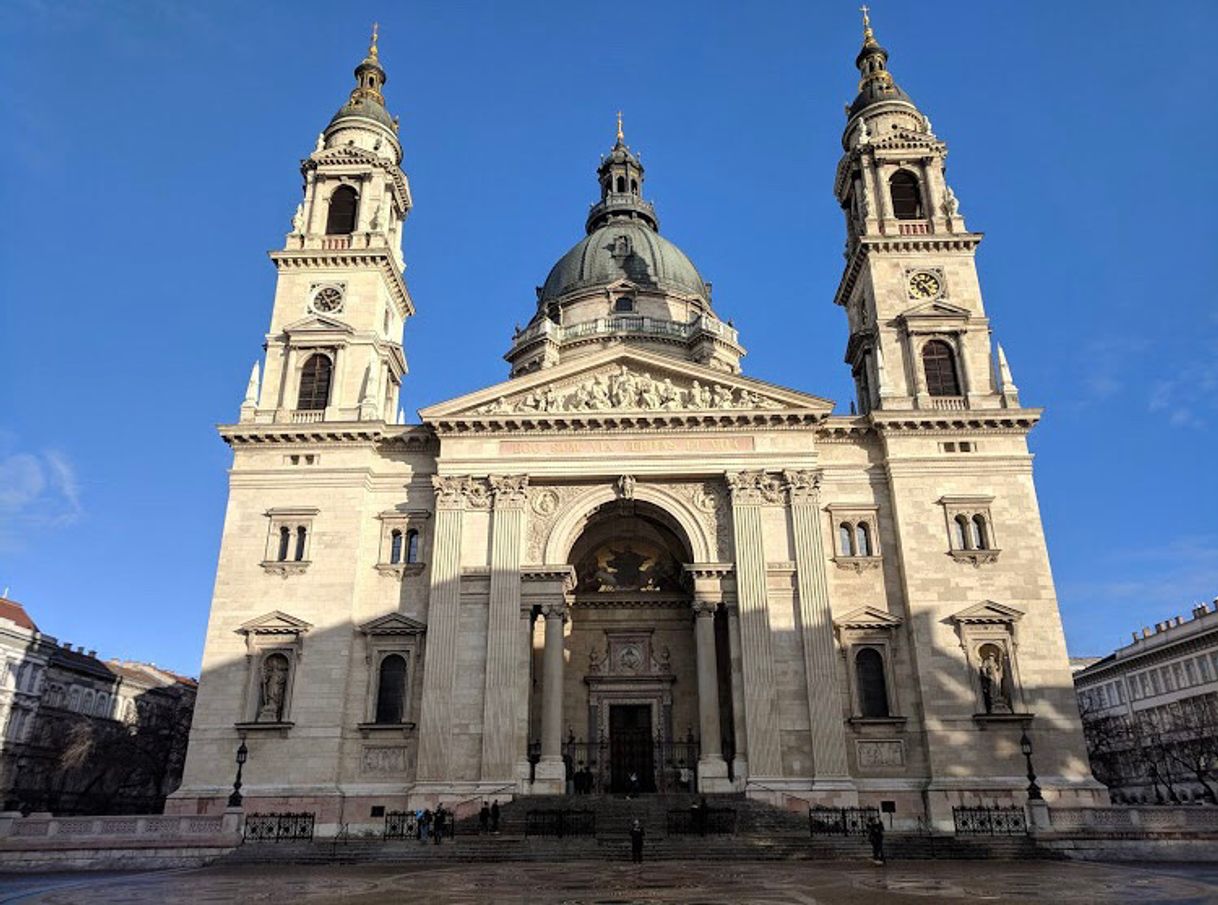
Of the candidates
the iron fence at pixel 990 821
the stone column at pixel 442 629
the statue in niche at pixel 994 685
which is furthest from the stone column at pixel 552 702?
the statue in niche at pixel 994 685

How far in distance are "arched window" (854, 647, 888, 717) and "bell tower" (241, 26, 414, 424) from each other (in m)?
21.1

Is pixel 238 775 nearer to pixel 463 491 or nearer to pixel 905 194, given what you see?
pixel 463 491

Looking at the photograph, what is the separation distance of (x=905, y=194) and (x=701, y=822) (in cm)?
2935

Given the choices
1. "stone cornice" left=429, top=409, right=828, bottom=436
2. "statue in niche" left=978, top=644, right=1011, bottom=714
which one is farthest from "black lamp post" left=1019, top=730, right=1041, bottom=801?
"stone cornice" left=429, top=409, right=828, bottom=436

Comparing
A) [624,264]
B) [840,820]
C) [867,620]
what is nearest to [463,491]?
[867,620]

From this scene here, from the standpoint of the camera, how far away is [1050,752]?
101 feet

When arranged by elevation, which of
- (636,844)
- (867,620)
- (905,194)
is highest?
(905,194)

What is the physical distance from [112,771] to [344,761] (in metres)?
41.3

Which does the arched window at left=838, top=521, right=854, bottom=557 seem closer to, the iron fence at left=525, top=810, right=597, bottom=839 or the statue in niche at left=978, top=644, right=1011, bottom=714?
the statue in niche at left=978, top=644, right=1011, bottom=714

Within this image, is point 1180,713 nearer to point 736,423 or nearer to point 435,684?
point 736,423

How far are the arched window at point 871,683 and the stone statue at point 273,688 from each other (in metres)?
20.4

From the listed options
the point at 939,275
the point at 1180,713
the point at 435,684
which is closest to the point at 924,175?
the point at 939,275

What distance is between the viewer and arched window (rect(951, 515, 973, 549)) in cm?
3388

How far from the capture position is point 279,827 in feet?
88.7
